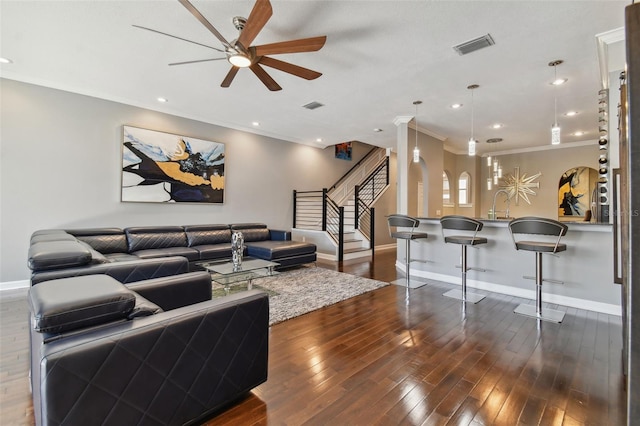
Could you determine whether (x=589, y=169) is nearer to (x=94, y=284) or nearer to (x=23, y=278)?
(x=94, y=284)

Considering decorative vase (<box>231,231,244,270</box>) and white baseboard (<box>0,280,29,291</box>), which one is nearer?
decorative vase (<box>231,231,244,270</box>)

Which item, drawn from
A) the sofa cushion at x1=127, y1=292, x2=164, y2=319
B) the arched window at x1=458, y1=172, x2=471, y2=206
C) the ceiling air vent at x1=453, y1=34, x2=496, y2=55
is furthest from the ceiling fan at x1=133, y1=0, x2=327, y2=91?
the arched window at x1=458, y1=172, x2=471, y2=206

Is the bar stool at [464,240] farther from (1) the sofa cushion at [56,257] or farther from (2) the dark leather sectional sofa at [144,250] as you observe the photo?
(1) the sofa cushion at [56,257]

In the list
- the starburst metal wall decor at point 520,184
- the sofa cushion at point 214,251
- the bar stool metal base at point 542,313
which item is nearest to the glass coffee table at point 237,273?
the sofa cushion at point 214,251

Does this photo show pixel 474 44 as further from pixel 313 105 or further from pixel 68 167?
pixel 68 167

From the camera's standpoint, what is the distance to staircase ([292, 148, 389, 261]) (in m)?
6.97

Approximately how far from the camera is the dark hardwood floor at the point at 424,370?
173cm

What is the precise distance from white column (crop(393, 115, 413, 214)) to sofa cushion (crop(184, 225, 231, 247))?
3.53 m

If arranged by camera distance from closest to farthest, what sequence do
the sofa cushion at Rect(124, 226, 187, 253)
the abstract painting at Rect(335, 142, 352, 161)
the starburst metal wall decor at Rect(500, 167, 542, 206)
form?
the sofa cushion at Rect(124, 226, 187, 253) < the starburst metal wall decor at Rect(500, 167, 542, 206) < the abstract painting at Rect(335, 142, 352, 161)

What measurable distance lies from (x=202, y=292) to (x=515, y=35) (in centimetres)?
Result: 390

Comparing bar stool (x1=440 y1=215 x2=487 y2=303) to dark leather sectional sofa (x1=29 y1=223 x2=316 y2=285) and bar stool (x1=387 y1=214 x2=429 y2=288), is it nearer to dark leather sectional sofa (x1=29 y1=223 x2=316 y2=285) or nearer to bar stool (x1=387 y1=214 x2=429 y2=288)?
bar stool (x1=387 y1=214 x2=429 y2=288)

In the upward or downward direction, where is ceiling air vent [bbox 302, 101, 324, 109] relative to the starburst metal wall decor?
upward

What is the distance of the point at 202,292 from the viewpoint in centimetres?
242

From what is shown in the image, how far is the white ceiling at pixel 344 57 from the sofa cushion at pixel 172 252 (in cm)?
256
